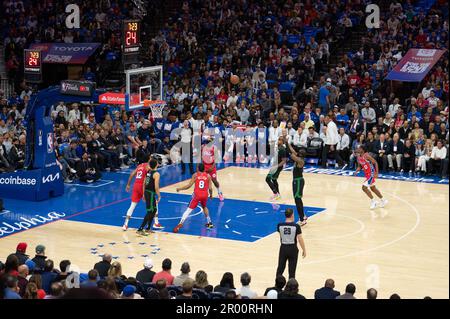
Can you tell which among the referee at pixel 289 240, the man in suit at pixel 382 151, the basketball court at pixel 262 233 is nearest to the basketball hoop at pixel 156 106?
the basketball court at pixel 262 233

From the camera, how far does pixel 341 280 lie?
16.0m

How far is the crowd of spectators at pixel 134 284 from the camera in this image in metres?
11.2

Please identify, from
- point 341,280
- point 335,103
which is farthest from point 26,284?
point 335,103

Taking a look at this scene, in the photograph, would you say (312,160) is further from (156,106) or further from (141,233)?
(141,233)

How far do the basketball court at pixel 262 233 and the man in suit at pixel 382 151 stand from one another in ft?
3.36

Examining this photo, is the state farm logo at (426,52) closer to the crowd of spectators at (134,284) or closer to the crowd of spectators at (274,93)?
the crowd of spectators at (274,93)

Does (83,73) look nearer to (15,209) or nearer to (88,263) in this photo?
(15,209)

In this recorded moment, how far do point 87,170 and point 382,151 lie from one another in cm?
867

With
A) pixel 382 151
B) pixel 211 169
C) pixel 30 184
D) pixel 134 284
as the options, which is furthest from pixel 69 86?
pixel 134 284

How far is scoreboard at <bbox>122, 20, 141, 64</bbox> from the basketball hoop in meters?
1.87

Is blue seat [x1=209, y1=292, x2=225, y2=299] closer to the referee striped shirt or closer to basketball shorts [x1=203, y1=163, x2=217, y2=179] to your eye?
the referee striped shirt

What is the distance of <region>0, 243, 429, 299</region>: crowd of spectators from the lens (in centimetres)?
1118
